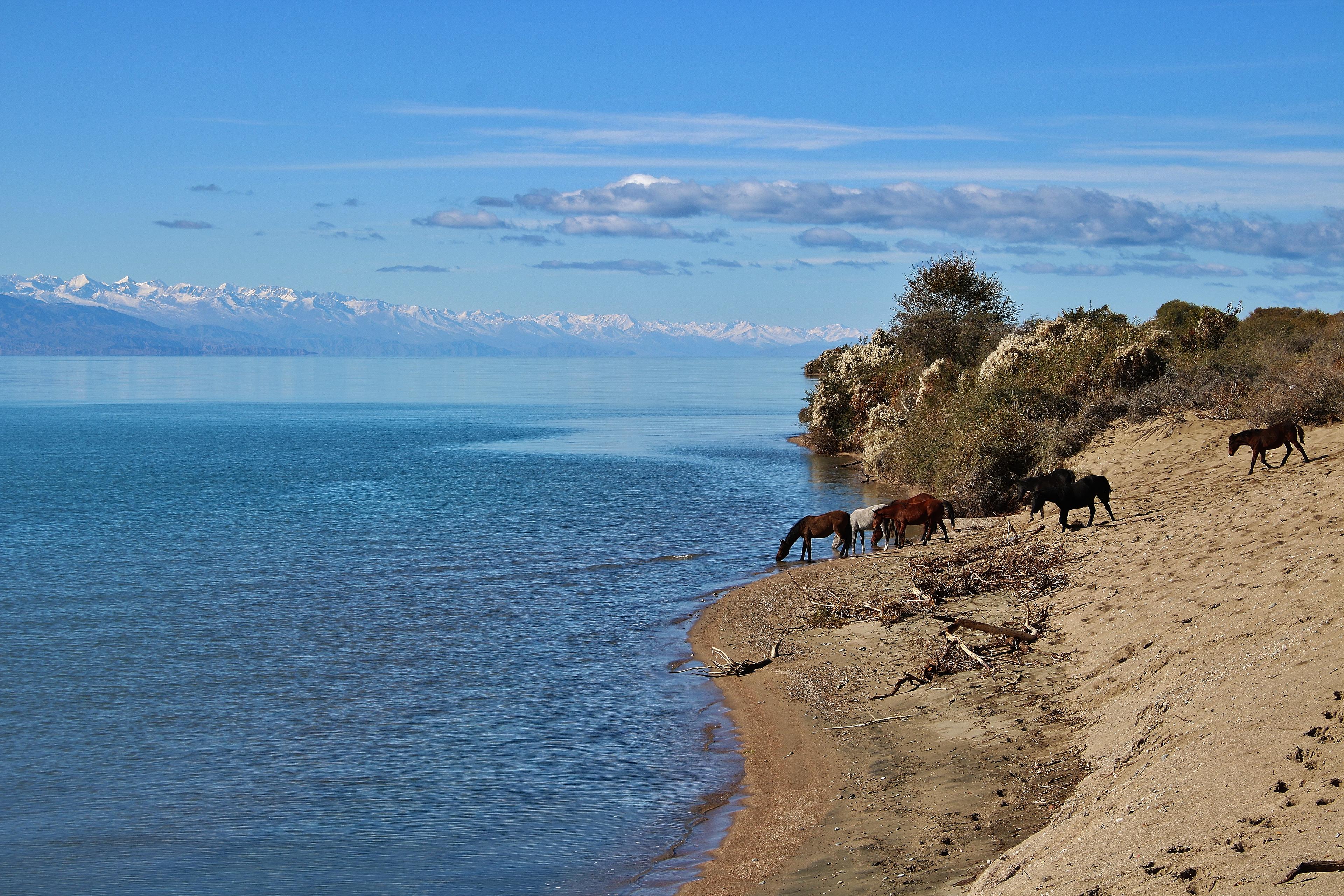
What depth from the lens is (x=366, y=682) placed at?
17500 mm

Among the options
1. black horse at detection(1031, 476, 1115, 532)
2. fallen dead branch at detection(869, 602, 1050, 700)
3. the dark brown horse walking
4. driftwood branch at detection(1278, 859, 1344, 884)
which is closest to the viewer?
driftwood branch at detection(1278, 859, 1344, 884)

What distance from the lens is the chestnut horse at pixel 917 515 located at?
24188mm

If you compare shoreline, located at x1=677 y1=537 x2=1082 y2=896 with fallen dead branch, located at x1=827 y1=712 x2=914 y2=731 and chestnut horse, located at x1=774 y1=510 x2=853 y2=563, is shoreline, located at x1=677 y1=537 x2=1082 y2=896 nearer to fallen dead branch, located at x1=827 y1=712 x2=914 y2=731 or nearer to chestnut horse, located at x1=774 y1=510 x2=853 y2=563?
fallen dead branch, located at x1=827 y1=712 x2=914 y2=731

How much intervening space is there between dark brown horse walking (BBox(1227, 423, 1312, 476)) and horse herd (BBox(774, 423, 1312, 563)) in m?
0.01

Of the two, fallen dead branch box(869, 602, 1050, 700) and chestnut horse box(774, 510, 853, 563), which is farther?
chestnut horse box(774, 510, 853, 563)

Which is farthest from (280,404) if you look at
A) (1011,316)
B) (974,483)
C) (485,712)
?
(485,712)

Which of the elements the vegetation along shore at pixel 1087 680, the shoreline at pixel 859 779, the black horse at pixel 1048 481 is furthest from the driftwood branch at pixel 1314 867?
the black horse at pixel 1048 481

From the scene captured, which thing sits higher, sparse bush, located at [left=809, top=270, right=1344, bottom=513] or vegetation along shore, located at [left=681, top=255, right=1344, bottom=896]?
sparse bush, located at [left=809, top=270, right=1344, bottom=513]

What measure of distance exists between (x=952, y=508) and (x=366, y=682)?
1436 cm

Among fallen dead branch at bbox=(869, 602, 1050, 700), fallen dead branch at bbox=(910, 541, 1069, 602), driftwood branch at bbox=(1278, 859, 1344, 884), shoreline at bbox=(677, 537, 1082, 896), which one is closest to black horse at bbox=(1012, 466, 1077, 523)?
fallen dead branch at bbox=(910, 541, 1069, 602)

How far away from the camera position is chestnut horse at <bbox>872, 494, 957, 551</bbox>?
24.2 meters

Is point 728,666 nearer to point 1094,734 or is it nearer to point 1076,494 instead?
point 1094,734

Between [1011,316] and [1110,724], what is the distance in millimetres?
50287

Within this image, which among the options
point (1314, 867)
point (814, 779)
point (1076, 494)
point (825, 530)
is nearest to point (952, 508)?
point (825, 530)
